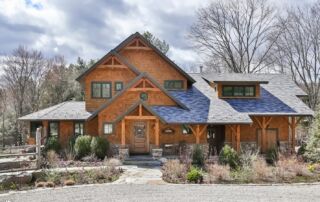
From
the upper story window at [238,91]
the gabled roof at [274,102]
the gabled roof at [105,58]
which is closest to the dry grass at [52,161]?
the gabled roof at [105,58]

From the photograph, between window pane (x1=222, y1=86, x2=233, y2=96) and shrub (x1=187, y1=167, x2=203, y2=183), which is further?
window pane (x1=222, y1=86, x2=233, y2=96)

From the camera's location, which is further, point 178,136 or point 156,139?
point 178,136

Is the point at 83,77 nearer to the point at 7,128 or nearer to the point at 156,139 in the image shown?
the point at 156,139

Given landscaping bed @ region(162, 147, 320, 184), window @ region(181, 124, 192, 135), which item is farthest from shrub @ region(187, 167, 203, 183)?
window @ region(181, 124, 192, 135)

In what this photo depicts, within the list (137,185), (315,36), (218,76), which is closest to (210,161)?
(137,185)

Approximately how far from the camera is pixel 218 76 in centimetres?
2722

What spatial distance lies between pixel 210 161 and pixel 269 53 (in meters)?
27.0

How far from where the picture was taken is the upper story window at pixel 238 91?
26.6 m

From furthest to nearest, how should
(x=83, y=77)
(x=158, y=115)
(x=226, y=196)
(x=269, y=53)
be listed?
(x=269, y=53) < (x=83, y=77) < (x=158, y=115) < (x=226, y=196)

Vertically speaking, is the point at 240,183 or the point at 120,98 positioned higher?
the point at 120,98

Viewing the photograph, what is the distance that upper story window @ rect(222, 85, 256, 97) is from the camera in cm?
2659

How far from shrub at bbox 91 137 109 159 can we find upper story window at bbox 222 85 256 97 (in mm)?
10289

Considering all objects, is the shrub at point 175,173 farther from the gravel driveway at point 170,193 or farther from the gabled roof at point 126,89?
the gabled roof at point 126,89

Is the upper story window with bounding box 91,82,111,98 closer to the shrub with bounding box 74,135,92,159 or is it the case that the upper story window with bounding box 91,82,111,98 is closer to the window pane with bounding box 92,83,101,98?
the window pane with bounding box 92,83,101,98
